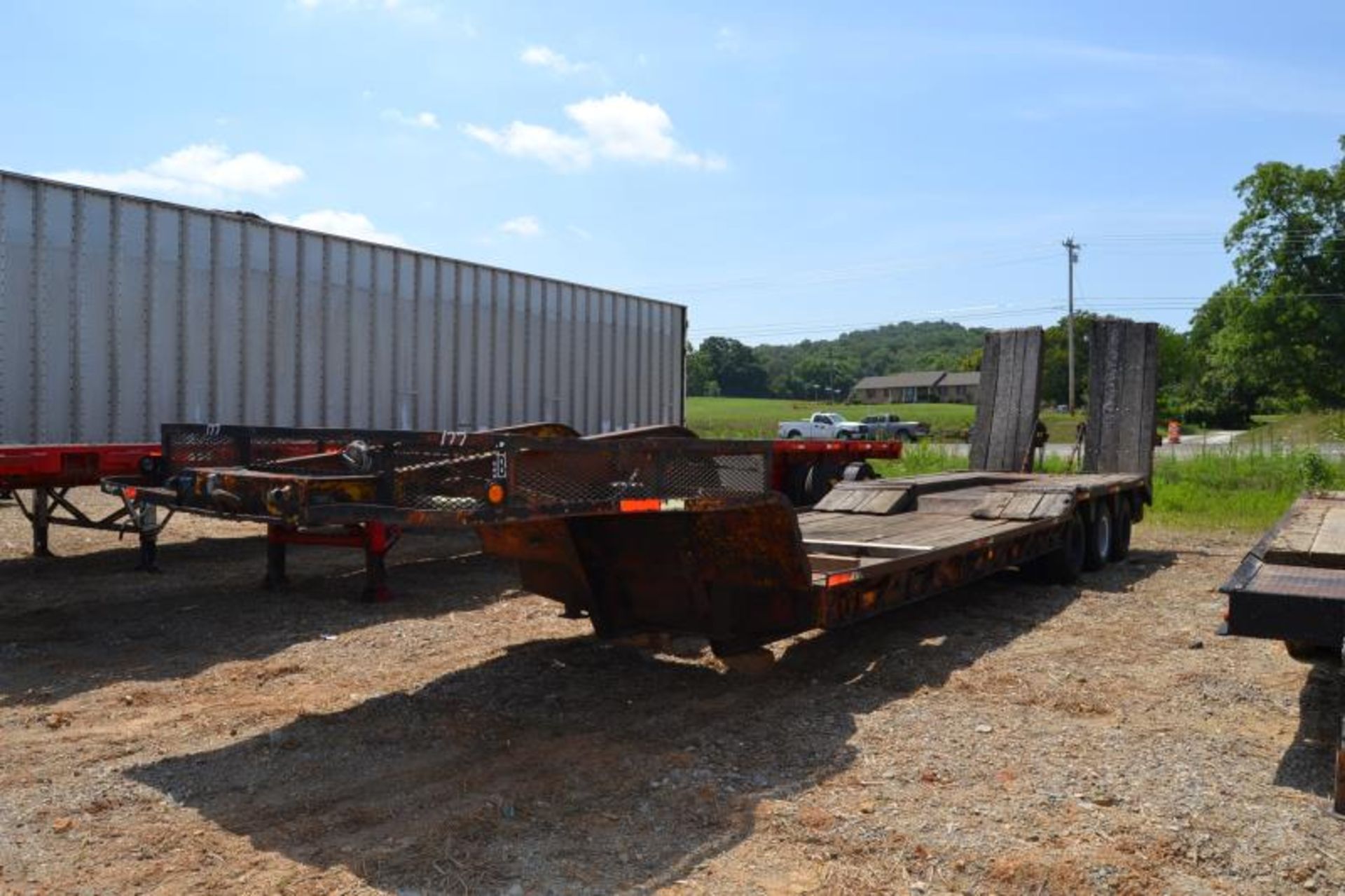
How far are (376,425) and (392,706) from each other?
20.6 ft

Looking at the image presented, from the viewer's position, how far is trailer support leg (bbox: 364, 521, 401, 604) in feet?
28.8

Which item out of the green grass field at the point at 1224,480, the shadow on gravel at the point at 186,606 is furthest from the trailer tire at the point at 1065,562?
the green grass field at the point at 1224,480

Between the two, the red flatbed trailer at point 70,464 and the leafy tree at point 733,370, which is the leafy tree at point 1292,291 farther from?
the leafy tree at point 733,370

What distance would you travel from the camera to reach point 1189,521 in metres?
16.2

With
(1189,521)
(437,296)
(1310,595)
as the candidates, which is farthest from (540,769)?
(1189,521)

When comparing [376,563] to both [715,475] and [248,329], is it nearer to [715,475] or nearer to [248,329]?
[248,329]

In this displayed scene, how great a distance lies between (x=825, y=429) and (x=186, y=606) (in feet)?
128

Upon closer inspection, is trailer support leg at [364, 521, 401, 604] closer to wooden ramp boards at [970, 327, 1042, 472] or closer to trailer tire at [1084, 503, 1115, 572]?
trailer tire at [1084, 503, 1115, 572]

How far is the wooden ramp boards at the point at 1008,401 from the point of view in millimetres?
13578

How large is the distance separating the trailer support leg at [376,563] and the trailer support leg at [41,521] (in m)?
3.48

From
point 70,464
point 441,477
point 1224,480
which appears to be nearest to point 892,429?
point 1224,480

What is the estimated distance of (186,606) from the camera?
8.73 metres

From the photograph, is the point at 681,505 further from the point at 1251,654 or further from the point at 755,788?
the point at 1251,654

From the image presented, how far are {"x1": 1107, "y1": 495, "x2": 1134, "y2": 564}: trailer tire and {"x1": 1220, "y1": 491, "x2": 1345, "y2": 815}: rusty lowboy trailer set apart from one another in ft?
18.5
